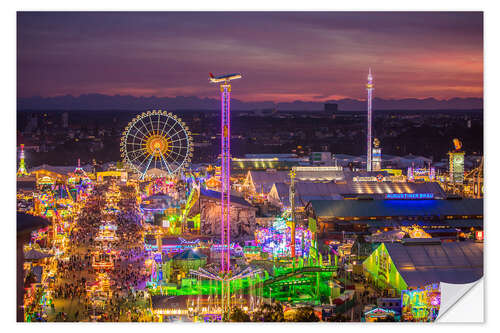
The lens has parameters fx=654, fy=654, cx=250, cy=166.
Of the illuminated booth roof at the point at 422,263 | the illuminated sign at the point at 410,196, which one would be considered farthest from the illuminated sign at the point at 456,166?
the illuminated booth roof at the point at 422,263

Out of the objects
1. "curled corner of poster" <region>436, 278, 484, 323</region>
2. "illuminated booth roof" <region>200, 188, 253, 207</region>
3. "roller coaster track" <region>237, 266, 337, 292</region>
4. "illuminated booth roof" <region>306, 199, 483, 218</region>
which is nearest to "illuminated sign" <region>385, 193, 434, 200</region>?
"illuminated booth roof" <region>306, 199, 483, 218</region>

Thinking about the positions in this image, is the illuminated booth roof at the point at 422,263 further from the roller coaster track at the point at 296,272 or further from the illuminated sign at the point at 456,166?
the illuminated sign at the point at 456,166

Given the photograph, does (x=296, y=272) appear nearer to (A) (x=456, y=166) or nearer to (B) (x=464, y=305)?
(B) (x=464, y=305)

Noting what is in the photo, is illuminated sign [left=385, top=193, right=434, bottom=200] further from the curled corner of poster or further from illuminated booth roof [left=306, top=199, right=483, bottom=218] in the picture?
the curled corner of poster
